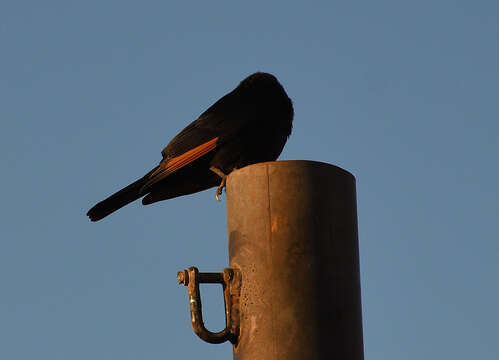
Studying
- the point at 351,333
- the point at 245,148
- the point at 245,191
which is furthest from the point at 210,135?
the point at 351,333

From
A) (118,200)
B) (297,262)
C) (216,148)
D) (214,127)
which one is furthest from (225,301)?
(214,127)

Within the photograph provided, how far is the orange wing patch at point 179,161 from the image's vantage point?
5305 millimetres

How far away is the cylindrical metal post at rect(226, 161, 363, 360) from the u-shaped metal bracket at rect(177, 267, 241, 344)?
0.13ft

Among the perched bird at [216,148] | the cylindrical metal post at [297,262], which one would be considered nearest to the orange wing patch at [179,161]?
the perched bird at [216,148]

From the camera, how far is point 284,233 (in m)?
2.85

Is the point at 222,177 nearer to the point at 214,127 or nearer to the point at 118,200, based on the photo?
the point at 214,127

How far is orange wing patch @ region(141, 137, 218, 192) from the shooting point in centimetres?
530

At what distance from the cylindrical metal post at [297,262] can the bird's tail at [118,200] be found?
2348 mm

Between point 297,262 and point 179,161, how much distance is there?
2675 millimetres

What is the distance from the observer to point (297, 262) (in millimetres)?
2783

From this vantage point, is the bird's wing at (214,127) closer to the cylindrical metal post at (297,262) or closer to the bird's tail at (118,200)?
the bird's tail at (118,200)

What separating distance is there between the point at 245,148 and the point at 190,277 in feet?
8.84

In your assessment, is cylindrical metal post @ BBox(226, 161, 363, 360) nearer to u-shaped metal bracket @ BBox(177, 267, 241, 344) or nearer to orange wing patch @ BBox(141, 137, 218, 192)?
u-shaped metal bracket @ BBox(177, 267, 241, 344)

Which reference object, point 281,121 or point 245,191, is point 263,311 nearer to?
point 245,191
